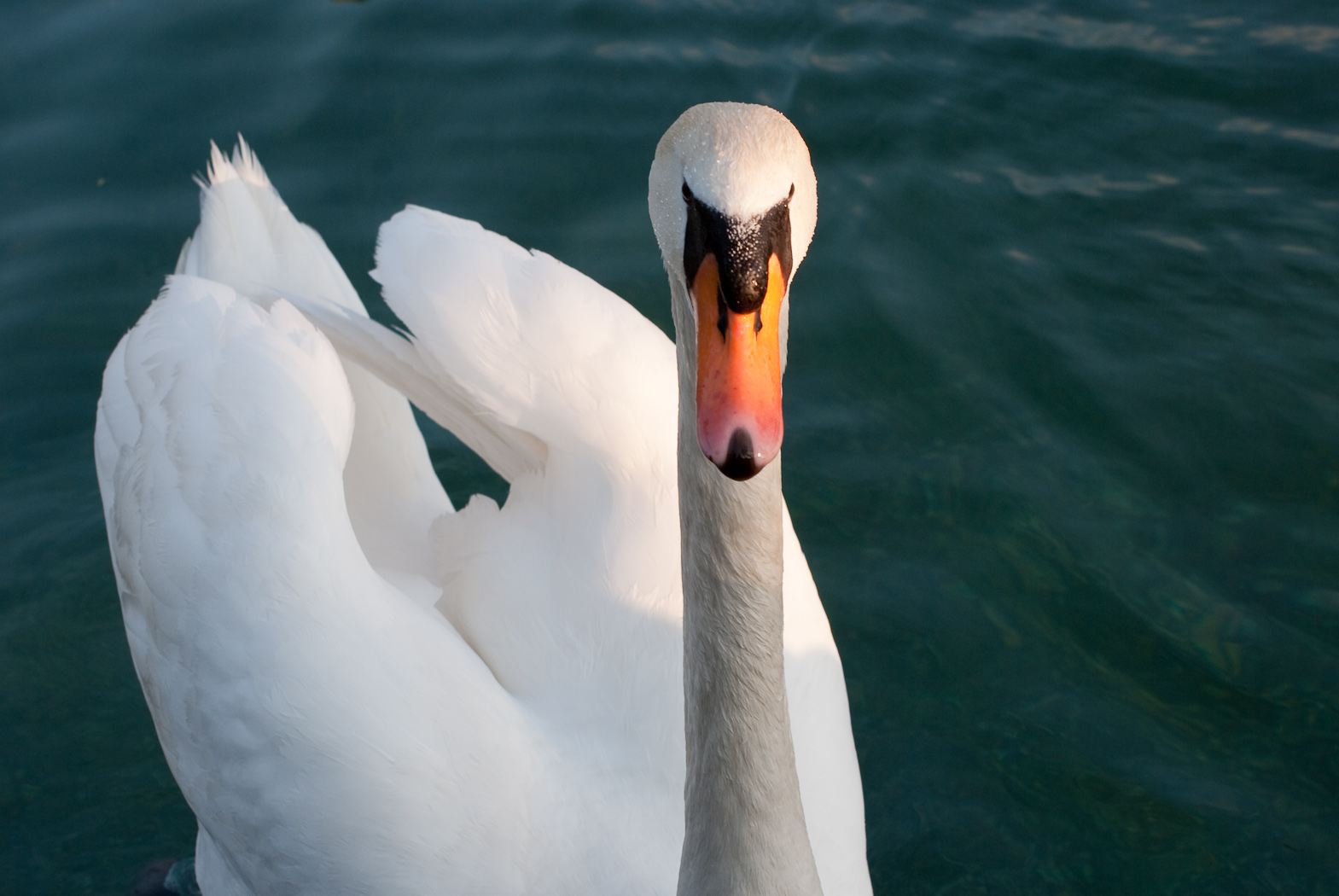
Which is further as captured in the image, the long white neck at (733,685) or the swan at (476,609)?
the swan at (476,609)

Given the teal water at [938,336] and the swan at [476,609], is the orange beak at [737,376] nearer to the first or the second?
the swan at [476,609]

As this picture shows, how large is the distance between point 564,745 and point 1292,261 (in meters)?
3.83

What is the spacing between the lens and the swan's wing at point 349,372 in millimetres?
3947

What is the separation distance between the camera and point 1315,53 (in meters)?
5.99

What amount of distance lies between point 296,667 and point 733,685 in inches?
41.5

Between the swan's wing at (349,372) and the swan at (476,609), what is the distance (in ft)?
0.11

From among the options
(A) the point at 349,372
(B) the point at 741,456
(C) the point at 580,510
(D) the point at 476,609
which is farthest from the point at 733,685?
(A) the point at 349,372

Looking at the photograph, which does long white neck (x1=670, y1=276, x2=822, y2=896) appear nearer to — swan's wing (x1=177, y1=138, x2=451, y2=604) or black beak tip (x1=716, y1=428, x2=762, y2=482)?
black beak tip (x1=716, y1=428, x2=762, y2=482)

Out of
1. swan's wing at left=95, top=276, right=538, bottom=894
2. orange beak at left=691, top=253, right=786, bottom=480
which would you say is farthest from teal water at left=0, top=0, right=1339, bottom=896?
orange beak at left=691, top=253, right=786, bottom=480

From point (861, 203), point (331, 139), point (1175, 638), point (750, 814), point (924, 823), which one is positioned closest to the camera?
point (750, 814)

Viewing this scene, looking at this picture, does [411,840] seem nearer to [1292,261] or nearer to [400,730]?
[400,730]

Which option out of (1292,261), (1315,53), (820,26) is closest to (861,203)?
(820,26)

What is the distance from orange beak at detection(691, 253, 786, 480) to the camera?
1.71 metres

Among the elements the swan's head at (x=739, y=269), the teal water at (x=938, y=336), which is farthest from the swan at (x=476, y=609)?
A: the teal water at (x=938, y=336)
